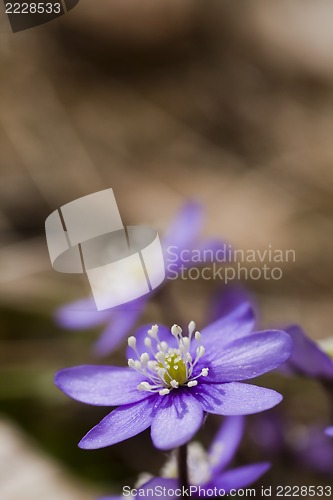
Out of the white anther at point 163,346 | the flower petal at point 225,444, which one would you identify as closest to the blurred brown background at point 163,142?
the flower petal at point 225,444

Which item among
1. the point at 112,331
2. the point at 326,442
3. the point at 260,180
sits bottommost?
the point at 260,180

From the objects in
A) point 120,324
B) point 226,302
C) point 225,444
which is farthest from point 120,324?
point 225,444

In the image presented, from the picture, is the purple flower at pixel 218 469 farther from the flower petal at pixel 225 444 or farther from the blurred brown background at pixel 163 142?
the blurred brown background at pixel 163 142

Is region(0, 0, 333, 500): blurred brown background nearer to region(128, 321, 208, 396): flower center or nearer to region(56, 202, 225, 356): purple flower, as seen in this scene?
region(56, 202, 225, 356): purple flower

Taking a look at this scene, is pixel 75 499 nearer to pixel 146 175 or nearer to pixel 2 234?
pixel 2 234

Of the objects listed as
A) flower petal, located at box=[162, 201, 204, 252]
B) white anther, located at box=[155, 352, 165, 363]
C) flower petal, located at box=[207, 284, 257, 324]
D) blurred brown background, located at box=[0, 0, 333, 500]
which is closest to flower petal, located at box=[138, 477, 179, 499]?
white anther, located at box=[155, 352, 165, 363]

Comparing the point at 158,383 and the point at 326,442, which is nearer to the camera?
the point at 158,383

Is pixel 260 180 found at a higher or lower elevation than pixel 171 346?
lower

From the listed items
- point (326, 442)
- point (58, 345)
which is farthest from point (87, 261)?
point (58, 345)
